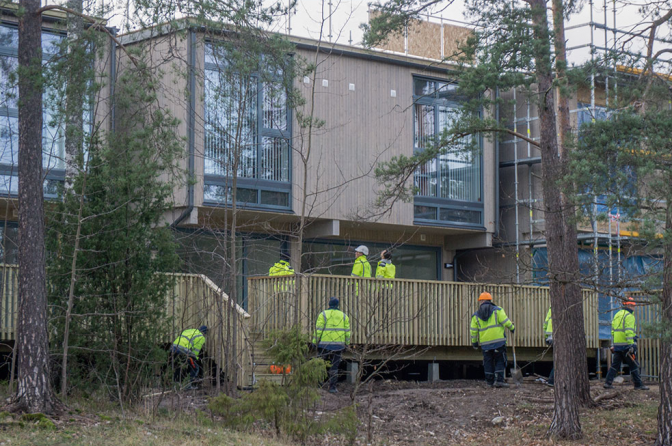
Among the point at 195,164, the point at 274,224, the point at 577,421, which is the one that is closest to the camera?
the point at 577,421

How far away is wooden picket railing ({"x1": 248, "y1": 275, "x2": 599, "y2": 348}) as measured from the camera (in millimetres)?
15898

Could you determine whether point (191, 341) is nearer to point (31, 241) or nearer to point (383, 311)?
point (31, 241)

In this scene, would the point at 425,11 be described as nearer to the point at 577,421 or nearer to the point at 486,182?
the point at 577,421

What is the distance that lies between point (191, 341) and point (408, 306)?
5.75 meters

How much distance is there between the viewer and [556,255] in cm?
1328

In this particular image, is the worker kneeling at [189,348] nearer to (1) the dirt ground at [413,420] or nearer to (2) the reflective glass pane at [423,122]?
(1) the dirt ground at [413,420]

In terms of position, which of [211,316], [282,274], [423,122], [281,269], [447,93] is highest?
[447,93]

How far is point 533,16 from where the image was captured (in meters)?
13.3

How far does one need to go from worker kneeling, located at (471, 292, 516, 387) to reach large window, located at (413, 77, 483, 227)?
5.46 meters

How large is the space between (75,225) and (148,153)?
56.8 inches

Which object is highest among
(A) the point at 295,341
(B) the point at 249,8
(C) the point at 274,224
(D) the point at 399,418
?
(B) the point at 249,8

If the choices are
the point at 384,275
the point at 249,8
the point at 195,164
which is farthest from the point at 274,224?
the point at 249,8

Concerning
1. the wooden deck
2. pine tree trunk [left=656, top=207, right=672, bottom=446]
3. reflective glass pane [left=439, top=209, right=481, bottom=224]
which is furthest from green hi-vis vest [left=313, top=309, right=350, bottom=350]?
reflective glass pane [left=439, top=209, right=481, bottom=224]

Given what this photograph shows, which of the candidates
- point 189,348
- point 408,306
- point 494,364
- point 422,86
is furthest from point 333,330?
point 422,86
